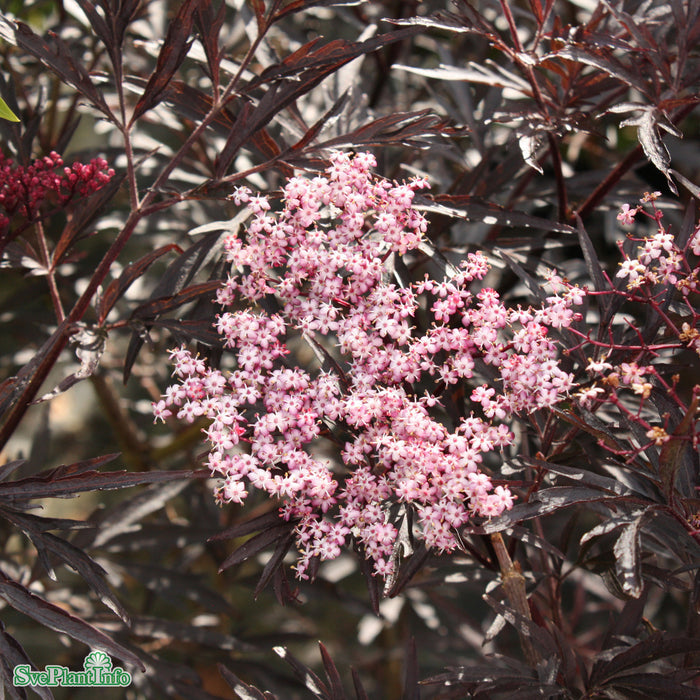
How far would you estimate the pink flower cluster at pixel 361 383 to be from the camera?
87 centimetres

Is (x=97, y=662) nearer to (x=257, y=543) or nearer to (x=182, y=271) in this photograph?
(x=257, y=543)

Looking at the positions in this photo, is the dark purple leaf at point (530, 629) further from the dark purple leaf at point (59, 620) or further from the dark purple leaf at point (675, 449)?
the dark purple leaf at point (59, 620)

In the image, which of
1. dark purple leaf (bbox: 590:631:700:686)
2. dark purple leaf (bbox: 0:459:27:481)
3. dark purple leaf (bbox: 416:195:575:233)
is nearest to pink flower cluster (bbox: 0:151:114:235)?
dark purple leaf (bbox: 0:459:27:481)

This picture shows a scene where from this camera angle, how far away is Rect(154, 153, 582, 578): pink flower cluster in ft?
2.84

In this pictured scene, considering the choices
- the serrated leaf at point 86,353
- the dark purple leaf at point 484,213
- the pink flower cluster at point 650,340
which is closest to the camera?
the pink flower cluster at point 650,340

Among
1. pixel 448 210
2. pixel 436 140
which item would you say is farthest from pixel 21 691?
pixel 436 140

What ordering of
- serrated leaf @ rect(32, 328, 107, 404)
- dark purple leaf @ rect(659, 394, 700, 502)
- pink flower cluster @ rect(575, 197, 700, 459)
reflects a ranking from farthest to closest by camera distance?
serrated leaf @ rect(32, 328, 107, 404) < pink flower cluster @ rect(575, 197, 700, 459) < dark purple leaf @ rect(659, 394, 700, 502)

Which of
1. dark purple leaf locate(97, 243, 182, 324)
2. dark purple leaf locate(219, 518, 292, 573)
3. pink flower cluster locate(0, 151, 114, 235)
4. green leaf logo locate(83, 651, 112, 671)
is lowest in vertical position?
green leaf logo locate(83, 651, 112, 671)

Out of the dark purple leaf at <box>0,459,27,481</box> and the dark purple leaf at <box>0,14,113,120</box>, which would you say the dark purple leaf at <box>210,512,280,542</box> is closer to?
the dark purple leaf at <box>0,459,27,481</box>

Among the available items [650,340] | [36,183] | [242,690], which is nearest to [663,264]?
[650,340]

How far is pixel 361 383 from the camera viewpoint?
913 millimetres

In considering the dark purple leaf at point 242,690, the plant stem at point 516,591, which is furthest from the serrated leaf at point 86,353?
the plant stem at point 516,591

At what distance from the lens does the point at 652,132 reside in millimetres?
988

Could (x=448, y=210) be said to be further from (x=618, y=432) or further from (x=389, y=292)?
(x=618, y=432)
